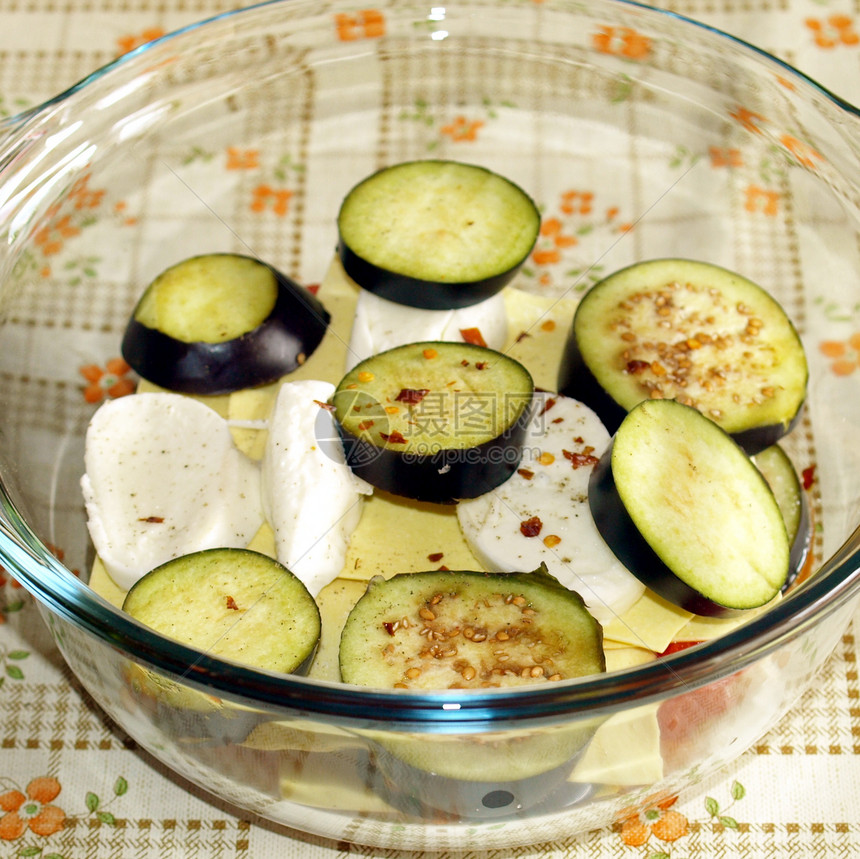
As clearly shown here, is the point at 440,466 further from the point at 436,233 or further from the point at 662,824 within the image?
the point at 662,824

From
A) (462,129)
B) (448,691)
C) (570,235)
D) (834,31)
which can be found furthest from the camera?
(834,31)

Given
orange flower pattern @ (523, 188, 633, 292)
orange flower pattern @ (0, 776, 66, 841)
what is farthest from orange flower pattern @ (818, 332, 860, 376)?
orange flower pattern @ (0, 776, 66, 841)

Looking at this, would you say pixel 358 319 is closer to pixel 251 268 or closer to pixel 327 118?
pixel 251 268

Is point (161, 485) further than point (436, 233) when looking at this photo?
No

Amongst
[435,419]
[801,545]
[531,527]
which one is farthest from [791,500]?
[435,419]

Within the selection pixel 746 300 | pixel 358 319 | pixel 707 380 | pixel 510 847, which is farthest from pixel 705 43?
pixel 510 847

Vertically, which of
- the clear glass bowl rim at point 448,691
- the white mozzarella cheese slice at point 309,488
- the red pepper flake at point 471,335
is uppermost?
the red pepper flake at point 471,335

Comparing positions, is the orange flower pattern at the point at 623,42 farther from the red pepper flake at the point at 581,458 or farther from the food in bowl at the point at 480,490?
the red pepper flake at the point at 581,458

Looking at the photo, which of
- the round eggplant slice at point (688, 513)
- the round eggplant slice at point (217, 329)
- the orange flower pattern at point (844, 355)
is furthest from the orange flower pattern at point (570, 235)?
the round eggplant slice at point (688, 513)
